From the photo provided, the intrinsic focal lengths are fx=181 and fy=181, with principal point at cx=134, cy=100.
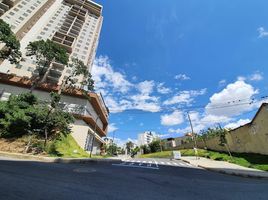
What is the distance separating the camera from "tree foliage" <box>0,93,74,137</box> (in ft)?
76.0

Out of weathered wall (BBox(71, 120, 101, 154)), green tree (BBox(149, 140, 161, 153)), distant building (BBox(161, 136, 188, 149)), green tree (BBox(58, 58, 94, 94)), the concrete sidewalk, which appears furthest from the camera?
distant building (BBox(161, 136, 188, 149))

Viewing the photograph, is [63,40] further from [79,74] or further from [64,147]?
[64,147]

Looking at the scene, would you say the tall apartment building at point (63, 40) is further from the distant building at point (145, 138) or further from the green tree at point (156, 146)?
the distant building at point (145, 138)

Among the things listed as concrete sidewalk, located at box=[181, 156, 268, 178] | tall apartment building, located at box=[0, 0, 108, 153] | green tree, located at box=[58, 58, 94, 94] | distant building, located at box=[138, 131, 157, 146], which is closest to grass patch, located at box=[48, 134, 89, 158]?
tall apartment building, located at box=[0, 0, 108, 153]

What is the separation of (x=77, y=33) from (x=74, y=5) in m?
26.7

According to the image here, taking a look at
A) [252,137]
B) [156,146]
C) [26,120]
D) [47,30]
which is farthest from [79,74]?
[156,146]

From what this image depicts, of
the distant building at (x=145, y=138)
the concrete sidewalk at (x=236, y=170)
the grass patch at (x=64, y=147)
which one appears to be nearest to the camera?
the concrete sidewalk at (x=236, y=170)

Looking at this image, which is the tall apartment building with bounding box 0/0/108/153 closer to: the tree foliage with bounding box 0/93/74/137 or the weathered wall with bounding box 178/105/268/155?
the tree foliage with bounding box 0/93/74/137

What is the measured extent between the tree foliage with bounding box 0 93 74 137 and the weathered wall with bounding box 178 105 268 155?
25.9 metres

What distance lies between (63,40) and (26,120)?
1640 inches

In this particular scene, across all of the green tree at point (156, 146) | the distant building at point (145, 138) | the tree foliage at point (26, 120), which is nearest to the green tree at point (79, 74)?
the tree foliage at point (26, 120)

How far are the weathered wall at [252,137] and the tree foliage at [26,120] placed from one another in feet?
84.8

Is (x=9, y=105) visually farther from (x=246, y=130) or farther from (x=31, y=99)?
(x=246, y=130)

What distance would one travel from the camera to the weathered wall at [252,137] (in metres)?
23.2
